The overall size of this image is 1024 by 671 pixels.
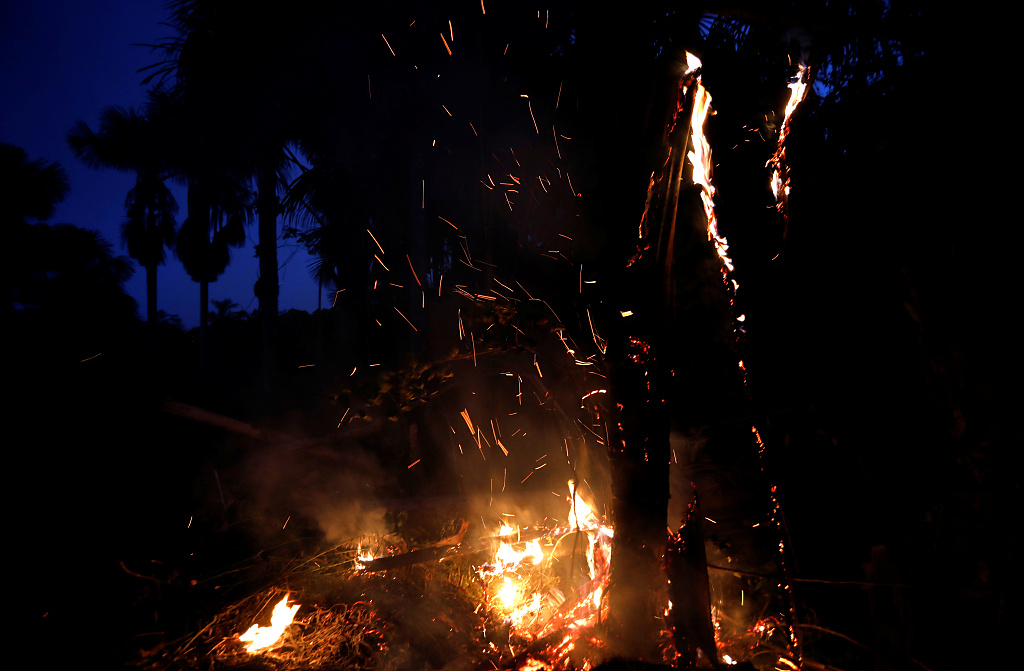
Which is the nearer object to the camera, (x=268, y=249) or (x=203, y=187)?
(x=268, y=249)

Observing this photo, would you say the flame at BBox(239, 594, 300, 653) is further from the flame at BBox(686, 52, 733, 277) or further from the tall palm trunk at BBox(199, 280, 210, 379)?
the tall palm trunk at BBox(199, 280, 210, 379)

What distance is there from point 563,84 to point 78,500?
8.35m

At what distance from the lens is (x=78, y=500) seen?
5.19 m

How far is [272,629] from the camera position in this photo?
4051 millimetres

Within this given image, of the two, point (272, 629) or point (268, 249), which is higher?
point (268, 249)

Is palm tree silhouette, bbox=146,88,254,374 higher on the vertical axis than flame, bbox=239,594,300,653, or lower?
higher

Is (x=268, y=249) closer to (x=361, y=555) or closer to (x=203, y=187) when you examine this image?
(x=203, y=187)

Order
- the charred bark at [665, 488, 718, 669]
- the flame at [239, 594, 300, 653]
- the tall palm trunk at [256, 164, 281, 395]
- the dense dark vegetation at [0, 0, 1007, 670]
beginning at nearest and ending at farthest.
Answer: the dense dark vegetation at [0, 0, 1007, 670] < the charred bark at [665, 488, 718, 669] < the flame at [239, 594, 300, 653] < the tall palm trunk at [256, 164, 281, 395]

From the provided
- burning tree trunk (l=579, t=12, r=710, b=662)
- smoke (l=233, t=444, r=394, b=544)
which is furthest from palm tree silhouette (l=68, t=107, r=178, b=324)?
burning tree trunk (l=579, t=12, r=710, b=662)

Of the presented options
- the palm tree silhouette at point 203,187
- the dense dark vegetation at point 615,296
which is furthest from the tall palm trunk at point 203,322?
the dense dark vegetation at point 615,296

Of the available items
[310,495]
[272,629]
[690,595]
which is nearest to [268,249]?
[310,495]

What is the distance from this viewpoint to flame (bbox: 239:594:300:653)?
3908mm

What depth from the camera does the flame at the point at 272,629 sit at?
391 cm

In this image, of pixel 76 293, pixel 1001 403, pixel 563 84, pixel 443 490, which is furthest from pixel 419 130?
pixel 76 293
